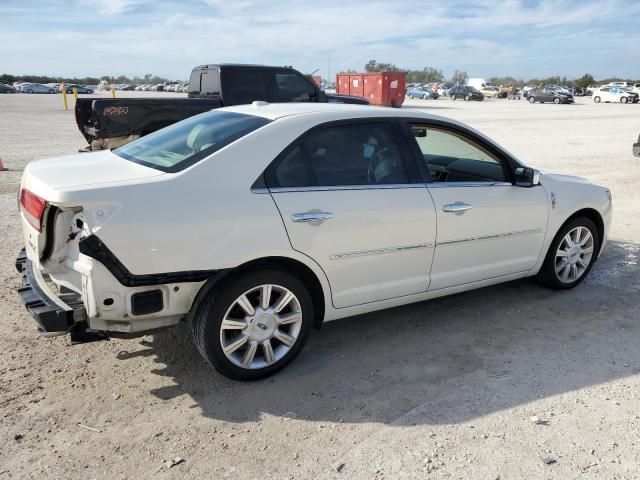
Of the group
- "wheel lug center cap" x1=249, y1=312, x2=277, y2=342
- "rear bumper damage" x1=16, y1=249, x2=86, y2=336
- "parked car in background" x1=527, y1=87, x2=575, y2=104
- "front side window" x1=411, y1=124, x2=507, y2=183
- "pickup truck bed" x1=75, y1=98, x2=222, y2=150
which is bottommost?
"wheel lug center cap" x1=249, y1=312, x2=277, y2=342

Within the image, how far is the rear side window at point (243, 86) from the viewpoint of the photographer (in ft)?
34.3

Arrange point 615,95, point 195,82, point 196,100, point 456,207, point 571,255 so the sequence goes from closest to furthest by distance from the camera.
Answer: point 456,207 → point 571,255 → point 196,100 → point 195,82 → point 615,95

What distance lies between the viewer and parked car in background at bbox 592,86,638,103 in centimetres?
5055

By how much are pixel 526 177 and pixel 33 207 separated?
354cm

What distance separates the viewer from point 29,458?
9.11 ft

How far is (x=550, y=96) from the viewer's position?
49156mm

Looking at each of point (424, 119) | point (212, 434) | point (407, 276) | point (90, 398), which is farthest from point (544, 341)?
point (90, 398)

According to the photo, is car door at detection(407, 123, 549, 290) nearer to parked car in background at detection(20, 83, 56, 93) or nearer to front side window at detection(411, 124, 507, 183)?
front side window at detection(411, 124, 507, 183)

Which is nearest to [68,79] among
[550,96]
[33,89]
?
[33,89]

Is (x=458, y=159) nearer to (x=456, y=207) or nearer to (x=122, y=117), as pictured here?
(x=456, y=207)

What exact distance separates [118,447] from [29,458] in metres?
0.42

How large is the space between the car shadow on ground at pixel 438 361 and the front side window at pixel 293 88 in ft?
22.8

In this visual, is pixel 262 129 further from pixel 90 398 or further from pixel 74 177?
pixel 90 398

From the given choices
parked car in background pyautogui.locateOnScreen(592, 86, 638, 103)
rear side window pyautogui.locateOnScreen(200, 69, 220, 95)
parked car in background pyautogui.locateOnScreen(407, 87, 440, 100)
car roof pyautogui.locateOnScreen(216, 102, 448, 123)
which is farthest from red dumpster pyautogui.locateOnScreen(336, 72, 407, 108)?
car roof pyautogui.locateOnScreen(216, 102, 448, 123)
